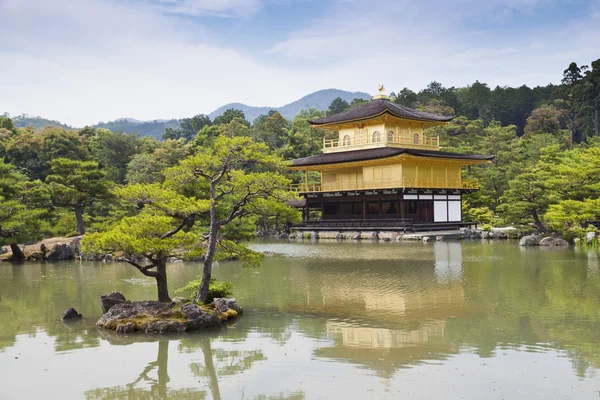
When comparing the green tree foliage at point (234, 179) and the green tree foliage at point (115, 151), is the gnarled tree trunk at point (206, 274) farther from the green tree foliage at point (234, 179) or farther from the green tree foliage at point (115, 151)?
the green tree foliage at point (115, 151)

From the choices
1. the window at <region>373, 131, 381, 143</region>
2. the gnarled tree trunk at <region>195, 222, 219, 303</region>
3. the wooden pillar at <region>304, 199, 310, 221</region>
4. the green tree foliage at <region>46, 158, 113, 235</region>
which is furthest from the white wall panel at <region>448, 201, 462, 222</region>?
the gnarled tree trunk at <region>195, 222, 219, 303</region>

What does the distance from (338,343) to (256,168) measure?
42496mm

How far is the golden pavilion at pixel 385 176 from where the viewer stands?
3756 centimetres

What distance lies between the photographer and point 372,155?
38.5 metres

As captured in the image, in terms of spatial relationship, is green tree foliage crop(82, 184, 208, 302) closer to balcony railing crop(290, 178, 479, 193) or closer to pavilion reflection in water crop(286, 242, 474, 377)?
pavilion reflection in water crop(286, 242, 474, 377)

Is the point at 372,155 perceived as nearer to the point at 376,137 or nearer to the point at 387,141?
the point at 387,141

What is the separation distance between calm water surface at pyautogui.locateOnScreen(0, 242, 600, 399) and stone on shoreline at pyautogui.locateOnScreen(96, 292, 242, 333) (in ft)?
1.11

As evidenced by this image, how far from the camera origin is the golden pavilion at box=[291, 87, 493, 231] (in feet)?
123

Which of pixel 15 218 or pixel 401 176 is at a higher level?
pixel 401 176

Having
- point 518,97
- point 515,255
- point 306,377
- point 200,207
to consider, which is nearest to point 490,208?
point 515,255

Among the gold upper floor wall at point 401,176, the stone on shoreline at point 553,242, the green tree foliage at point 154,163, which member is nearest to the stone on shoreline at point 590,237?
the stone on shoreline at point 553,242

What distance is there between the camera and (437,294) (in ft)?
47.7

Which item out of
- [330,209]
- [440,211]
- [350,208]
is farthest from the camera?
[330,209]

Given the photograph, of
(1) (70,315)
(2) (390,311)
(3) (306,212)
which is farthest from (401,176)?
(1) (70,315)
